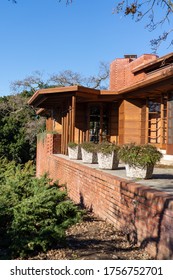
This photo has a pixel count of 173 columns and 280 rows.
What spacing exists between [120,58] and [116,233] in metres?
12.5

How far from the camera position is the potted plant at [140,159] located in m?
5.84

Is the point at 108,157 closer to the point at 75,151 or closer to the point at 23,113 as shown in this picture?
the point at 75,151

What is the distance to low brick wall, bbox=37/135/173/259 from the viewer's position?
12.6 feet

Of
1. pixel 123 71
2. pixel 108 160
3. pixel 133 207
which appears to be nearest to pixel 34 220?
pixel 133 207

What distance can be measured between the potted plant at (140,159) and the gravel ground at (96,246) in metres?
1.05

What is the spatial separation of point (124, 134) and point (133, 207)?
9179 millimetres

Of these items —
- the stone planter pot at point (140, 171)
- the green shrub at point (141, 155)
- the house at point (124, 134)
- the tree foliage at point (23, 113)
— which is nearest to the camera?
the house at point (124, 134)

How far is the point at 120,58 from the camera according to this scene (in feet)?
54.2

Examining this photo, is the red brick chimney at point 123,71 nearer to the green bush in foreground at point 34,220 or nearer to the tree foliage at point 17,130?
the green bush in foreground at point 34,220

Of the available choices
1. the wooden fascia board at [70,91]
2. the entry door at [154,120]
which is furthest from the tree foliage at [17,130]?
the entry door at [154,120]

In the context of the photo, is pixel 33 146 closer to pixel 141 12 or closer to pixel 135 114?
pixel 135 114

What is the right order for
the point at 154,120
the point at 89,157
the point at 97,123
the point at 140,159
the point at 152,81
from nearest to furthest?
the point at 140,159 → the point at 89,157 → the point at 152,81 → the point at 154,120 → the point at 97,123

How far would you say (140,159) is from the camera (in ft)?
19.3
